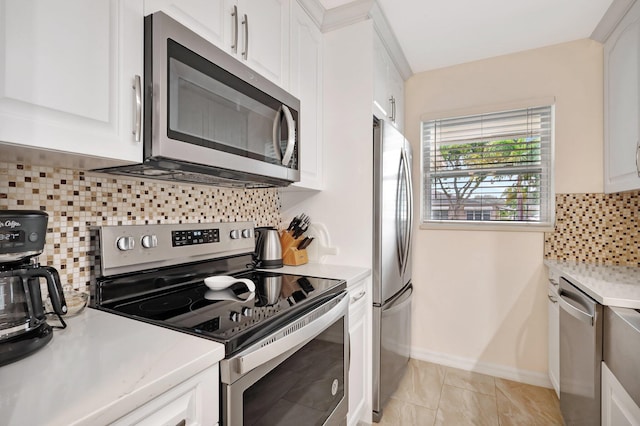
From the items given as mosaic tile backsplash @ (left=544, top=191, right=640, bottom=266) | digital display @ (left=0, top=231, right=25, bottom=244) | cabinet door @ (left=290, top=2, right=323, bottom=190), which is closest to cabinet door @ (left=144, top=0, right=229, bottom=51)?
cabinet door @ (left=290, top=2, right=323, bottom=190)

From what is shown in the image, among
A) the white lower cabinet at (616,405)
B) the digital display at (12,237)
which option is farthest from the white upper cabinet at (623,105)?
the digital display at (12,237)

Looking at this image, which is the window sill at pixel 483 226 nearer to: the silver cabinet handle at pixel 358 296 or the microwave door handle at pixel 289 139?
the silver cabinet handle at pixel 358 296

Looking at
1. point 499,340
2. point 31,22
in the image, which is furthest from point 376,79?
point 499,340

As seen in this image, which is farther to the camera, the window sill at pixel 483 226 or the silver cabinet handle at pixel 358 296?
the window sill at pixel 483 226

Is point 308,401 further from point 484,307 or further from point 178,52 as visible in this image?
point 484,307

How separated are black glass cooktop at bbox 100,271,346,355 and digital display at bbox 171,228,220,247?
141 mm

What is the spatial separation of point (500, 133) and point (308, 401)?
7.63ft

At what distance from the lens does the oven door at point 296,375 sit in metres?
0.81

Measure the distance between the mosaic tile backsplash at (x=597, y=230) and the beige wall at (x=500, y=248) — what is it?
0.08 metres

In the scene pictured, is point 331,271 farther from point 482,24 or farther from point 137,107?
point 482,24

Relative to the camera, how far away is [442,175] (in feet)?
8.63

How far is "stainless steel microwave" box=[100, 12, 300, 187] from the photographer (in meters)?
0.96

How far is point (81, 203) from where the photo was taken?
1112 millimetres

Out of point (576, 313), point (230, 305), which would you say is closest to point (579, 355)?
point (576, 313)
